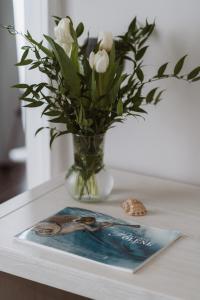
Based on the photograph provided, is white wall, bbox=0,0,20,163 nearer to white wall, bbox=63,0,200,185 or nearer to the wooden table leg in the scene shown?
white wall, bbox=63,0,200,185

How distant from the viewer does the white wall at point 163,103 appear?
1.49 m

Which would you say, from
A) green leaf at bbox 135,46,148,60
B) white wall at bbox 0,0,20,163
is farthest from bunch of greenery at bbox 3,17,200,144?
white wall at bbox 0,0,20,163

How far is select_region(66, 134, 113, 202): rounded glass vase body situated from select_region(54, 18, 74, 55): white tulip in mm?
206

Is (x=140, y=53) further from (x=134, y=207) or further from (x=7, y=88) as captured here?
(x=7, y=88)

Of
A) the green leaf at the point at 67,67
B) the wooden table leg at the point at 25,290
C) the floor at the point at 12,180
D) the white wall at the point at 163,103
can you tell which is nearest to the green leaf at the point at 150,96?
the white wall at the point at 163,103

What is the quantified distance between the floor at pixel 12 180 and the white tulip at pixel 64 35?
146cm

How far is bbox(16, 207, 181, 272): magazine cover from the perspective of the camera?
1150mm

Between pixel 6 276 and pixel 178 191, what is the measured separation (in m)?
0.49

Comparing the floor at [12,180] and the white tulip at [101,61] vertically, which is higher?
the white tulip at [101,61]

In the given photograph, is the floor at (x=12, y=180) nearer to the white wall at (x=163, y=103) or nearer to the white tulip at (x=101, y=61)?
the white wall at (x=163, y=103)

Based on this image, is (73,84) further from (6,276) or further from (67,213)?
(6,276)

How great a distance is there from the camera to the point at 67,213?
1.35m

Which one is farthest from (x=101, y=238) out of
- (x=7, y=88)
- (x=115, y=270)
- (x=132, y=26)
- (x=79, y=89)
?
(x=7, y=88)

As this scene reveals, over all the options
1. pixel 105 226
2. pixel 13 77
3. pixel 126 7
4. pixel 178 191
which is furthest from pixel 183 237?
pixel 13 77
